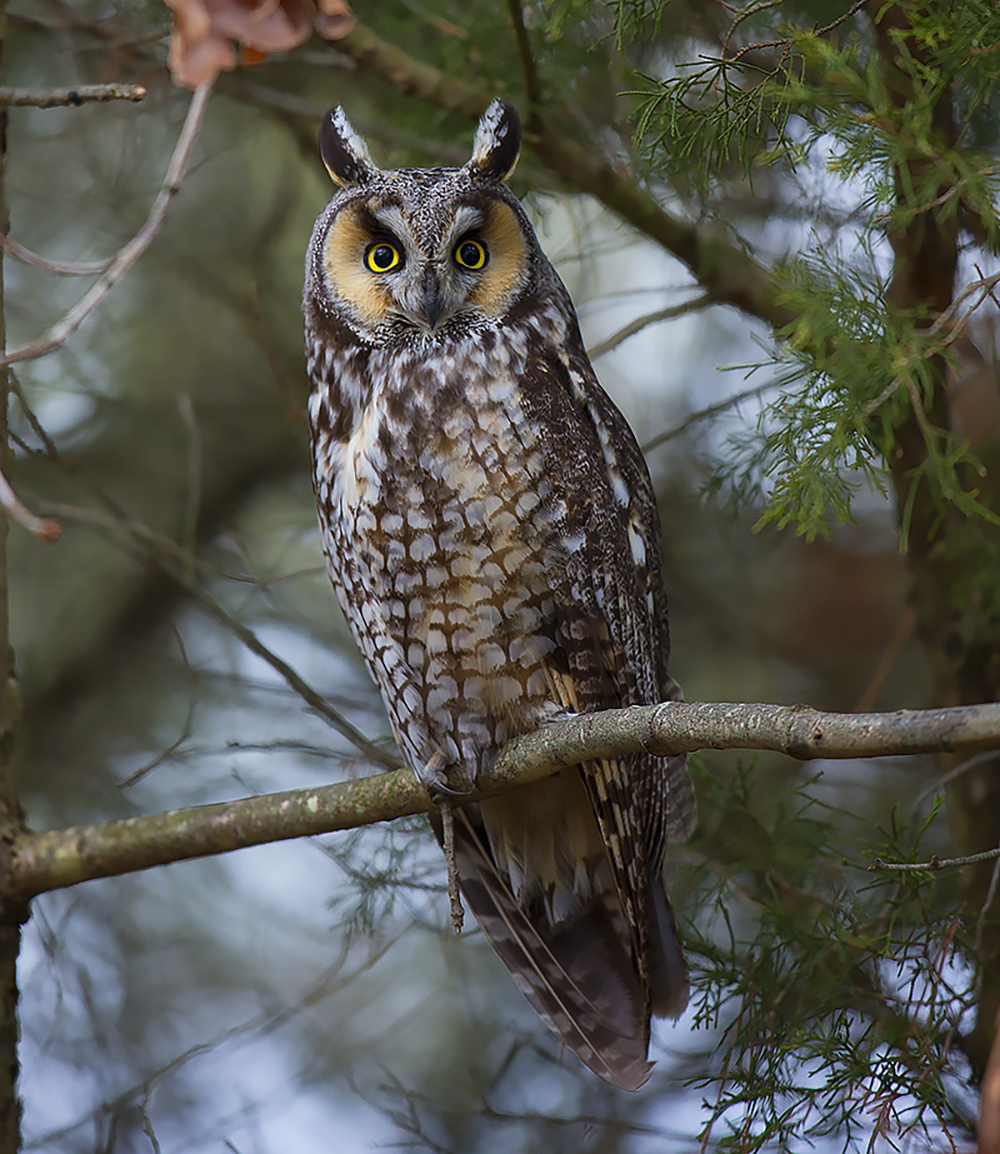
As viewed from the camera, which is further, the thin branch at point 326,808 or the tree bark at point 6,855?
the tree bark at point 6,855

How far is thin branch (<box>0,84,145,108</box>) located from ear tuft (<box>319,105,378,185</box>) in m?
0.92

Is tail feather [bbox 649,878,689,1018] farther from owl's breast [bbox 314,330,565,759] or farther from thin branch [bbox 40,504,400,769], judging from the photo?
thin branch [bbox 40,504,400,769]

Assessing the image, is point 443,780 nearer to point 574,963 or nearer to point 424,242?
point 574,963

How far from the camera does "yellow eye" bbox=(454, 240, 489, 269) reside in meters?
2.46

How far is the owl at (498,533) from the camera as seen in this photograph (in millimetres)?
2334

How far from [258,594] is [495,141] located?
5.79 feet

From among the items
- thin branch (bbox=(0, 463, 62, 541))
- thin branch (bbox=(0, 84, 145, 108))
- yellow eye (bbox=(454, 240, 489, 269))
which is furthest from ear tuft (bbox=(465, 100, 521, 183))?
thin branch (bbox=(0, 463, 62, 541))

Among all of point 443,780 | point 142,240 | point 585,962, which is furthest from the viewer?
point 585,962

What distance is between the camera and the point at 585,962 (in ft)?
8.80

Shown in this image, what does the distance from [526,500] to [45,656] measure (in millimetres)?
2489

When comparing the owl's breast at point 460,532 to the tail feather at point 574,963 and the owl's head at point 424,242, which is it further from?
the tail feather at point 574,963

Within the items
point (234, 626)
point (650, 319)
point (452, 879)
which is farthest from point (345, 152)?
point (452, 879)

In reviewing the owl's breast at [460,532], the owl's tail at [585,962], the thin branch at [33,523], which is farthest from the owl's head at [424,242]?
the thin branch at [33,523]

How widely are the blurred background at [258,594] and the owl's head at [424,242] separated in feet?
1.92
